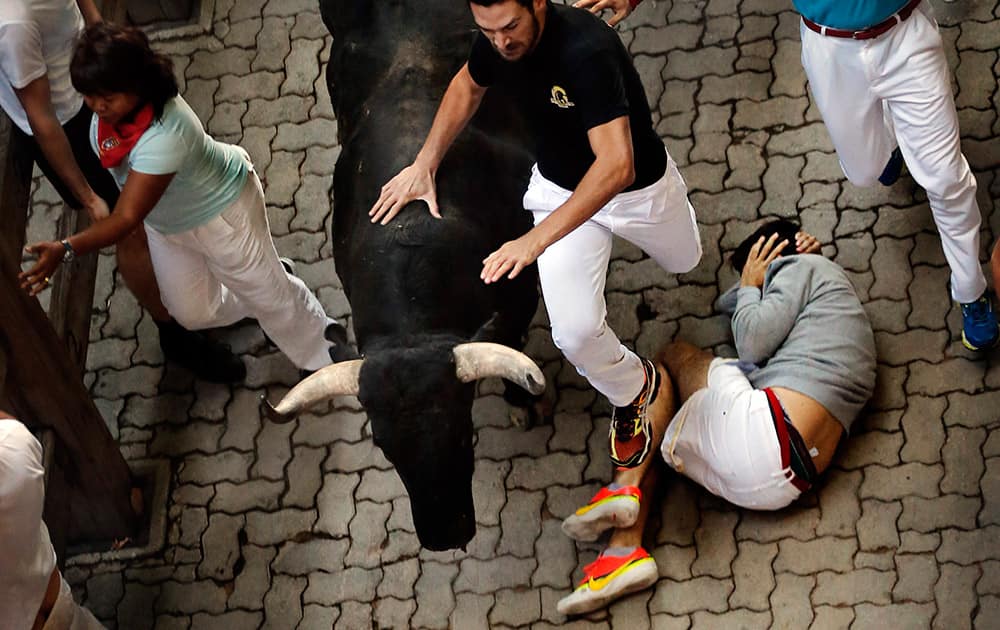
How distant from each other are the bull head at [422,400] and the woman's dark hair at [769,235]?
185 cm

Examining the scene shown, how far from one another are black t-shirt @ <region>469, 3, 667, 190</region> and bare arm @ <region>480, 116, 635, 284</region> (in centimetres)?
7

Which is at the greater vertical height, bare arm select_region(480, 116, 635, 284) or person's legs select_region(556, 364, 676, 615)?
bare arm select_region(480, 116, 635, 284)

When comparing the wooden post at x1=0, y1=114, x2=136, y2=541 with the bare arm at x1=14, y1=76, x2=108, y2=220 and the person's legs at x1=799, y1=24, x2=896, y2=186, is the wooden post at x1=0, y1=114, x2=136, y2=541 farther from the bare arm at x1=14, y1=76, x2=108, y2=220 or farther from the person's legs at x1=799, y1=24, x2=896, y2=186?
the person's legs at x1=799, y1=24, x2=896, y2=186

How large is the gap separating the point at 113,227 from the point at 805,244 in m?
3.24

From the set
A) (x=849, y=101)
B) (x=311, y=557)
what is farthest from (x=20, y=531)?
(x=849, y=101)

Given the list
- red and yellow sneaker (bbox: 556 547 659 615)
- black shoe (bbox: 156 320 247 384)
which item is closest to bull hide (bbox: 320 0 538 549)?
red and yellow sneaker (bbox: 556 547 659 615)

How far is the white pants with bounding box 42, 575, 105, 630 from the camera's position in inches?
185

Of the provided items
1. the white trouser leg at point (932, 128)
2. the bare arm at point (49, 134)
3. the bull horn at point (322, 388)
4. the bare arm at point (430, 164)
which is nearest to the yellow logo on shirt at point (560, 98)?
the bare arm at point (430, 164)

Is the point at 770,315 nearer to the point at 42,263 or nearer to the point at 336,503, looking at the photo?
the point at 336,503

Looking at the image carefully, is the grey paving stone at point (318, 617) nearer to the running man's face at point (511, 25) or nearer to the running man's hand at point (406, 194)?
the running man's hand at point (406, 194)

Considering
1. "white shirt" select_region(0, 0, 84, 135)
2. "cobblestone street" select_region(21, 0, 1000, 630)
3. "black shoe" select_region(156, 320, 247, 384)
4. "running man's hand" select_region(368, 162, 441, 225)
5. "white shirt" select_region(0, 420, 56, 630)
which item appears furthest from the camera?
"black shoe" select_region(156, 320, 247, 384)

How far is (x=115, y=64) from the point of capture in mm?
4863

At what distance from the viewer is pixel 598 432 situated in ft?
20.2

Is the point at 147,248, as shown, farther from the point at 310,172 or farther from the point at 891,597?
the point at 891,597
